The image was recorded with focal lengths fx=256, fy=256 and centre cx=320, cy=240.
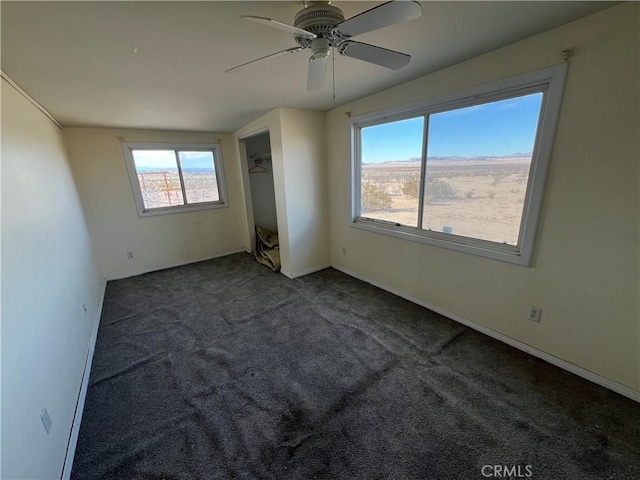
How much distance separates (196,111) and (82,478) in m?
3.15

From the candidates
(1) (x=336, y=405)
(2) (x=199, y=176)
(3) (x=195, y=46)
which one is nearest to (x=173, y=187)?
(2) (x=199, y=176)

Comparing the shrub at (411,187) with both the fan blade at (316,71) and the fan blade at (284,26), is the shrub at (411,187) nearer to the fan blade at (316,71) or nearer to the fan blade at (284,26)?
the fan blade at (316,71)

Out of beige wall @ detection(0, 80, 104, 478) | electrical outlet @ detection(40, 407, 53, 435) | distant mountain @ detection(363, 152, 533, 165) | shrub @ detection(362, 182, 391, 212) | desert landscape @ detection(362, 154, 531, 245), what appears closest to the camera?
beige wall @ detection(0, 80, 104, 478)

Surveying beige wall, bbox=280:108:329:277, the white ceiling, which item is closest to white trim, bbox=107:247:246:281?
beige wall, bbox=280:108:329:277

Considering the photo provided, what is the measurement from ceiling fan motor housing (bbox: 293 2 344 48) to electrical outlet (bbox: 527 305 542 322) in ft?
7.67

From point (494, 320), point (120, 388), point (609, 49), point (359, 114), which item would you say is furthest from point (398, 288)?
point (120, 388)

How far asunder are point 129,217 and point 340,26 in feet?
13.5

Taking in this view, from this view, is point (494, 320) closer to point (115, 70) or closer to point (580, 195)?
point (580, 195)

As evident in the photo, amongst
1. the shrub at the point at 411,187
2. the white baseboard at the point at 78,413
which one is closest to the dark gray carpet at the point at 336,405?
the white baseboard at the point at 78,413

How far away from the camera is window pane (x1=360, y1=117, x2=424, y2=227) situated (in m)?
2.70

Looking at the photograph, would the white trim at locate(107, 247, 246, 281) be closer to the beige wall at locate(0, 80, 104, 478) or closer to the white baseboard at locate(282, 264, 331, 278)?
the beige wall at locate(0, 80, 104, 478)

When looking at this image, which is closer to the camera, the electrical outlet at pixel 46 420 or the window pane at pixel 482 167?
the electrical outlet at pixel 46 420

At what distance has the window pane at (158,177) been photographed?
3.93 metres

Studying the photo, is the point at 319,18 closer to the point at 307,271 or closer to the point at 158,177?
the point at 307,271
